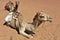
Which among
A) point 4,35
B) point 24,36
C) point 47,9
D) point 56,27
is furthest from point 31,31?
point 47,9

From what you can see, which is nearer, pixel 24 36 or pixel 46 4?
pixel 24 36

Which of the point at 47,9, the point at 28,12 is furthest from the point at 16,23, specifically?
the point at 47,9

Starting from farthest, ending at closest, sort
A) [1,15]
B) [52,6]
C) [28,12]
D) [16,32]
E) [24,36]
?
[52,6] < [28,12] < [1,15] < [16,32] < [24,36]

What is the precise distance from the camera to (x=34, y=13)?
6605mm

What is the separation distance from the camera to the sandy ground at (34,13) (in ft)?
17.0

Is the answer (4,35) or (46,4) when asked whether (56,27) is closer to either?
(4,35)

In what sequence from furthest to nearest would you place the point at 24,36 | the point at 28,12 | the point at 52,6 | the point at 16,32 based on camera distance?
the point at 52,6 → the point at 28,12 → the point at 16,32 → the point at 24,36

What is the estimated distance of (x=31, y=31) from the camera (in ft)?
16.2

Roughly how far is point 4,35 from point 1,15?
1.12 metres

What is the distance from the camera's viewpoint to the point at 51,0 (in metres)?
7.72

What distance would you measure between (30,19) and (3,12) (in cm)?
72

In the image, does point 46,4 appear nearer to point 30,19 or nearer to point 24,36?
point 30,19

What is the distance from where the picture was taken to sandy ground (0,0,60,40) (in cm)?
517

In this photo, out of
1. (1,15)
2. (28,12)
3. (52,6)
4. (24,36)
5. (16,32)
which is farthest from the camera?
(52,6)
